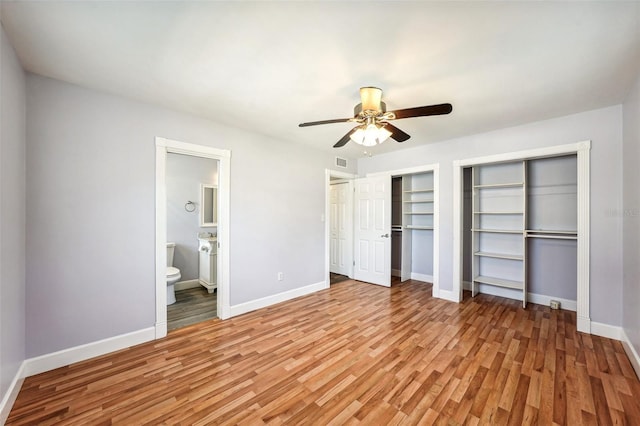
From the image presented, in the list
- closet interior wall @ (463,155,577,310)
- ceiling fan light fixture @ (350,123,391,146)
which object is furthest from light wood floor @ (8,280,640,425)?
ceiling fan light fixture @ (350,123,391,146)

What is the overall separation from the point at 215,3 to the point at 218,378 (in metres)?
2.62

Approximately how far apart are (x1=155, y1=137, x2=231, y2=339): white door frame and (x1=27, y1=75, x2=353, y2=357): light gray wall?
6 cm

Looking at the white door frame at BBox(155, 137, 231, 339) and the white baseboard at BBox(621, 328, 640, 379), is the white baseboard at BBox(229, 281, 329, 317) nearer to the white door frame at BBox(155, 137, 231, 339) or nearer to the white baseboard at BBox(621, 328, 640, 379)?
the white door frame at BBox(155, 137, 231, 339)

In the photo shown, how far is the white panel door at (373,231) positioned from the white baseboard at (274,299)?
3.00 feet

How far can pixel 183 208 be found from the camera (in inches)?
183

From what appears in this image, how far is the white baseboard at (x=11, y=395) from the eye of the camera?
5.43 feet

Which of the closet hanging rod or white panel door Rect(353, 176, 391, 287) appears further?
white panel door Rect(353, 176, 391, 287)

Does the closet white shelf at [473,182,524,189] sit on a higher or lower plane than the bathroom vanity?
higher

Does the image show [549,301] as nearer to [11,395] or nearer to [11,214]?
[11,395]

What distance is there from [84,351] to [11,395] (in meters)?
0.55

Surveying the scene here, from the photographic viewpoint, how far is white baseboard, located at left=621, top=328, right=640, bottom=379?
2.15 metres

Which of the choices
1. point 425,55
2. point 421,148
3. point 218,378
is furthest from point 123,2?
point 421,148

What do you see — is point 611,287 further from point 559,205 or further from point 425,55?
point 425,55

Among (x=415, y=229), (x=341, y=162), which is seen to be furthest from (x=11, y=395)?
(x=415, y=229)
